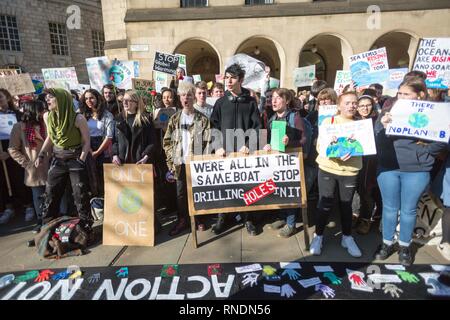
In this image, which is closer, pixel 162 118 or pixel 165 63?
pixel 162 118

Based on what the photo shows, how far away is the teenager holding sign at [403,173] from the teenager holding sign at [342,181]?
0.33 metres

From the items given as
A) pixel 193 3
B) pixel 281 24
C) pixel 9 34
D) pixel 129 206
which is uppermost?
pixel 9 34

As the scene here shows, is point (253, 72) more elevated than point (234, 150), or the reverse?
point (253, 72)

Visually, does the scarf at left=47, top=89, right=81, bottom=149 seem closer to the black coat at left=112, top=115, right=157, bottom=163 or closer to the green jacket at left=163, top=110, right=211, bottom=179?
the black coat at left=112, top=115, right=157, bottom=163

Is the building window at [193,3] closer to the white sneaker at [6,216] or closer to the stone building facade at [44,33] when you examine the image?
the white sneaker at [6,216]

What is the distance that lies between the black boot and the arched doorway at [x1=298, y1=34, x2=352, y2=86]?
13033 millimetres

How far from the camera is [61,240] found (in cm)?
345

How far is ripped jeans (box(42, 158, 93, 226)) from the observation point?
374cm

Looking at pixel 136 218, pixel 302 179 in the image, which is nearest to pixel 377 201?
pixel 302 179

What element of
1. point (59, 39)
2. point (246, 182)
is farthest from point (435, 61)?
point (59, 39)

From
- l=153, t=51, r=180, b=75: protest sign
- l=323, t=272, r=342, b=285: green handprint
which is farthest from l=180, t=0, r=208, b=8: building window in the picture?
l=323, t=272, r=342, b=285: green handprint

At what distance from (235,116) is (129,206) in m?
1.91

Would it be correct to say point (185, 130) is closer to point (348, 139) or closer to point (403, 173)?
point (348, 139)

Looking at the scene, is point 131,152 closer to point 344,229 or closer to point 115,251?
point 115,251
